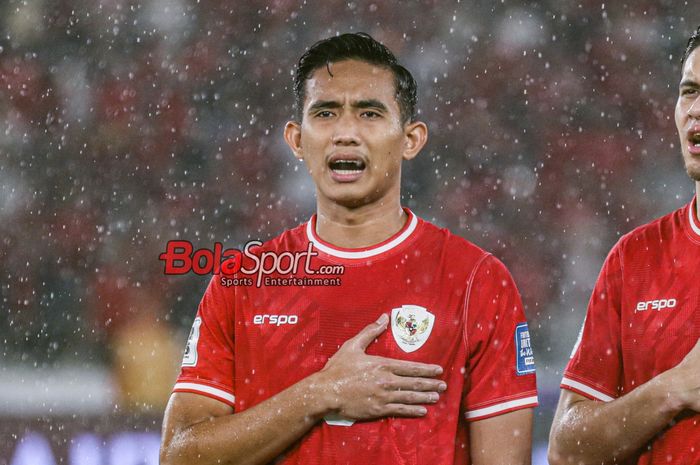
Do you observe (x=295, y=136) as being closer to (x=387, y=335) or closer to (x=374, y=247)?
(x=374, y=247)

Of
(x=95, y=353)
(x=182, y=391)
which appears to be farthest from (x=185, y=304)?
(x=182, y=391)

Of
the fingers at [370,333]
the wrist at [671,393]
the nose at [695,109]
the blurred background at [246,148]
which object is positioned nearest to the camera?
the wrist at [671,393]

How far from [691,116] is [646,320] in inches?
18.9

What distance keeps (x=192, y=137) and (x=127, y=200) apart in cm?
65

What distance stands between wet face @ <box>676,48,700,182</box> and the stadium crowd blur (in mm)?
3946

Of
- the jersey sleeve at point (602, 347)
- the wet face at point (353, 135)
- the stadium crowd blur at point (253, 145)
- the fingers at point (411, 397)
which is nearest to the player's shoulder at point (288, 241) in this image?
the wet face at point (353, 135)

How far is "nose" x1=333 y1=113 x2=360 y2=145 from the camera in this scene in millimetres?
2355

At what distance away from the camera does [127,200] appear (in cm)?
709

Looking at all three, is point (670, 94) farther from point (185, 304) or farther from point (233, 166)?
point (185, 304)

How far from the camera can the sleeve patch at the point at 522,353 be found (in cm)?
226

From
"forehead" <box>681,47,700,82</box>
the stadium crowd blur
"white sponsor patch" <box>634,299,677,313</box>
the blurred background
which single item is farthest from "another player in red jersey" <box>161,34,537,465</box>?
the stadium crowd blur

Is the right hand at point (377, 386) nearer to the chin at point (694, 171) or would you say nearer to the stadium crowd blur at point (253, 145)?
the chin at point (694, 171)

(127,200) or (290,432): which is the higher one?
(127,200)

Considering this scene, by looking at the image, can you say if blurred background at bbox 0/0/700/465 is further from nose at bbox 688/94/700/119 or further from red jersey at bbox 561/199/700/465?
nose at bbox 688/94/700/119
